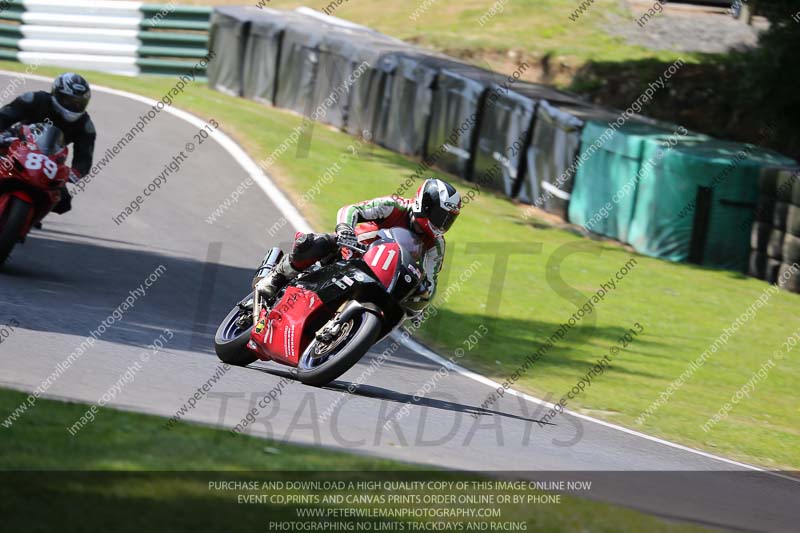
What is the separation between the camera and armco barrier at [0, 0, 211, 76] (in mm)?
28641

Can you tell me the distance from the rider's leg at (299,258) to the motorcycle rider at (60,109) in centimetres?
310

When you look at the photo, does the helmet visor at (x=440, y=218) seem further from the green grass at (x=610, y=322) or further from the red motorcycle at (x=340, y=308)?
the green grass at (x=610, y=322)

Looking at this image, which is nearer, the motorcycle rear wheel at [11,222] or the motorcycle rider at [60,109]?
the motorcycle rear wheel at [11,222]

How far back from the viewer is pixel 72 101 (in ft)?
37.5

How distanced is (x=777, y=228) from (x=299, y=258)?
10473 millimetres

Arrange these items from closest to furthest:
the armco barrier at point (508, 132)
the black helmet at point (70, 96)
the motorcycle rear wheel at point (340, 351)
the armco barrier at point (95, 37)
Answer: the motorcycle rear wheel at point (340, 351) → the black helmet at point (70, 96) → the armco barrier at point (508, 132) → the armco barrier at point (95, 37)

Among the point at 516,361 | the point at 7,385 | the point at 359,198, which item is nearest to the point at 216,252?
the point at 516,361

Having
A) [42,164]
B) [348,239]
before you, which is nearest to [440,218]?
[348,239]

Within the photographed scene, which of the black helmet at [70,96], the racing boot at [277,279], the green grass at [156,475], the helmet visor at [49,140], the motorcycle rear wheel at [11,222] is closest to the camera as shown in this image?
the green grass at [156,475]

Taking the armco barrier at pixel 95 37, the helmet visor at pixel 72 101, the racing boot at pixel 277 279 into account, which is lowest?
the armco barrier at pixel 95 37

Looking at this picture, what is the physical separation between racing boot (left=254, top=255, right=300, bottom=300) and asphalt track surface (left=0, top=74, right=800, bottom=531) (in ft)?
2.15

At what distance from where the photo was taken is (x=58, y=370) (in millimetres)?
8102

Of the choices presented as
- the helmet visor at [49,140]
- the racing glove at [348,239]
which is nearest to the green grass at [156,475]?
Answer: the racing glove at [348,239]

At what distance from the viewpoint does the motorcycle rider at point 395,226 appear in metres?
8.82
